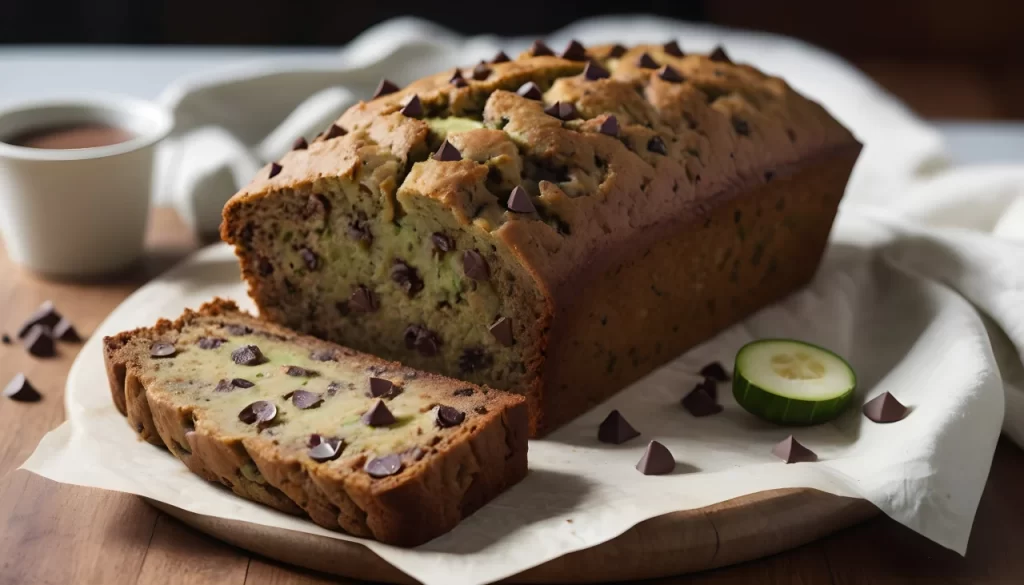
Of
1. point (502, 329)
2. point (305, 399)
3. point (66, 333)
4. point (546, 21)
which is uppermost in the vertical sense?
point (502, 329)

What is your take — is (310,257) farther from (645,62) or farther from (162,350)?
(645,62)

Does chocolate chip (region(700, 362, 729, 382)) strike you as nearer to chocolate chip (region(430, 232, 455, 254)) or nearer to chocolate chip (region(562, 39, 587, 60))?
chocolate chip (region(430, 232, 455, 254))

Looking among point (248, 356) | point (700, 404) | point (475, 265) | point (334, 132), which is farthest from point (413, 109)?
point (700, 404)

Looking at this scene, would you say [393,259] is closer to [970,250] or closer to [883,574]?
[883,574]

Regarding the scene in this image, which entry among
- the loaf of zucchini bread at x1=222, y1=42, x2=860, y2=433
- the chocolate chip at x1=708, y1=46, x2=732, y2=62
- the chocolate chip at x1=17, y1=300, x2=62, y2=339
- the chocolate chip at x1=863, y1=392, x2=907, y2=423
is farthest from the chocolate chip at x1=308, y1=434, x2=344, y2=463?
the chocolate chip at x1=708, y1=46, x2=732, y2=62

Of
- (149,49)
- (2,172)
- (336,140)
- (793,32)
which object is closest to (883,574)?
(336,140)

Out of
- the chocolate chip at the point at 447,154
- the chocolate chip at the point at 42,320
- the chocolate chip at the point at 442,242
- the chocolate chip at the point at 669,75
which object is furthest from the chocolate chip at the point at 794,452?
the chocolate chip at the point at 42,320

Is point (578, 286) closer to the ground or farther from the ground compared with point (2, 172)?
farther from the ground
